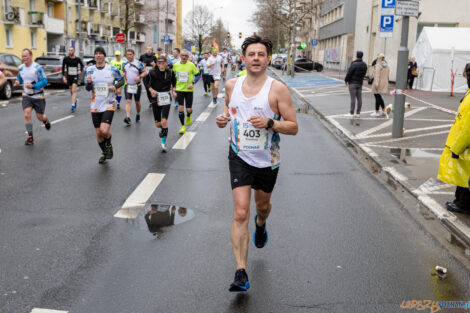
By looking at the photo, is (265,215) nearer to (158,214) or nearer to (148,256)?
(148,256)

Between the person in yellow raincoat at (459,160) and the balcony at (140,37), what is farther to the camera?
the balcony at (140,37)

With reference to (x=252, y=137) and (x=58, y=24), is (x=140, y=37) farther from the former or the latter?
(x=252, y=137)

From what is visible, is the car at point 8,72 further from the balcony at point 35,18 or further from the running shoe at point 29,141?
the balcony at point 35,18

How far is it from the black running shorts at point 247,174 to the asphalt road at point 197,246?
790 mm

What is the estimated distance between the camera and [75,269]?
4.28 metres

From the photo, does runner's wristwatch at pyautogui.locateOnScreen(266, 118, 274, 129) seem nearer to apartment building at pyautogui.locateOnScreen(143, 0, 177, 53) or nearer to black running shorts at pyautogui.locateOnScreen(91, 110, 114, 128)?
black running shorts at pyautogui.locateOnScreen(91, 110, 114, 128)

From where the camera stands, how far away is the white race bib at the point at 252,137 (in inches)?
158

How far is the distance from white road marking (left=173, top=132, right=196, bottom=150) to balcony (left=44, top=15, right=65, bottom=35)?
1623 inches

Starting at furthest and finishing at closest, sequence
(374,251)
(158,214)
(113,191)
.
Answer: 1. (113,191)
2. (158,214)
3. (374,251)

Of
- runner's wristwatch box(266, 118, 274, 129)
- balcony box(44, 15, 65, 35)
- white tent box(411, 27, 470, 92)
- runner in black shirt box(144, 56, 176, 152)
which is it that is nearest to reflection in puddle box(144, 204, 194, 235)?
runner's wristwatch box(266, 118, 274, 129)

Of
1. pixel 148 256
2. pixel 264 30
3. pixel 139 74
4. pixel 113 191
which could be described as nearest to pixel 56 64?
pixel 139 74

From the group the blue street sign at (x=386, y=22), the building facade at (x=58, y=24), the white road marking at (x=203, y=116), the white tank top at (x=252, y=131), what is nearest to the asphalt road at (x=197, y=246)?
the white tank top at (x=252, y=131)

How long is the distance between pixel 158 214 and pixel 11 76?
16602mm

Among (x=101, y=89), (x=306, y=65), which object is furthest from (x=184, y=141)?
(x=306, y=65)
